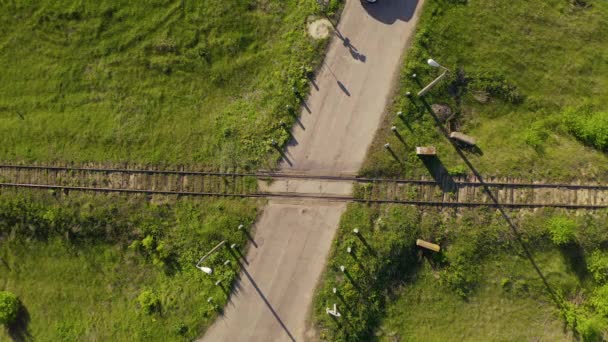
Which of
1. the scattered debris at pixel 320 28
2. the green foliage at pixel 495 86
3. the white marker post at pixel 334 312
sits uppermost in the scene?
the scattered debris at pixel 320 28

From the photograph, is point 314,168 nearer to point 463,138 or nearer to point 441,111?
point 441,111

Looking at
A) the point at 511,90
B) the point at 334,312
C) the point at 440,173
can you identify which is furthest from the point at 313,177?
the point at 511,90

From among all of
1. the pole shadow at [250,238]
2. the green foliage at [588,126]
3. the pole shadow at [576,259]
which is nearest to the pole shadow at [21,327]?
the pole shadow at [250,238]

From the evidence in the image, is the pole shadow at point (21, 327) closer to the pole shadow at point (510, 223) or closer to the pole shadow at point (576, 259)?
the pole shadow at point (510, 223)

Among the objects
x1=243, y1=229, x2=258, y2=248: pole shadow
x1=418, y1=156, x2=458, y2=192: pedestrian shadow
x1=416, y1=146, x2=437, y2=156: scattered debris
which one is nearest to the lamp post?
x1=416, y1=146, x2=437, y2=156: scattered debris

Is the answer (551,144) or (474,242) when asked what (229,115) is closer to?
(474,242)

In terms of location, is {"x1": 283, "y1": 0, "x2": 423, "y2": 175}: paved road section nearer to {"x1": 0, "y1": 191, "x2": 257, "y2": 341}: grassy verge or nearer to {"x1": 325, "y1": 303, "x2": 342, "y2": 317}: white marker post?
{"x1": 0, "y1": 191, "x2": 257, "y2": 341}: grassy verge
